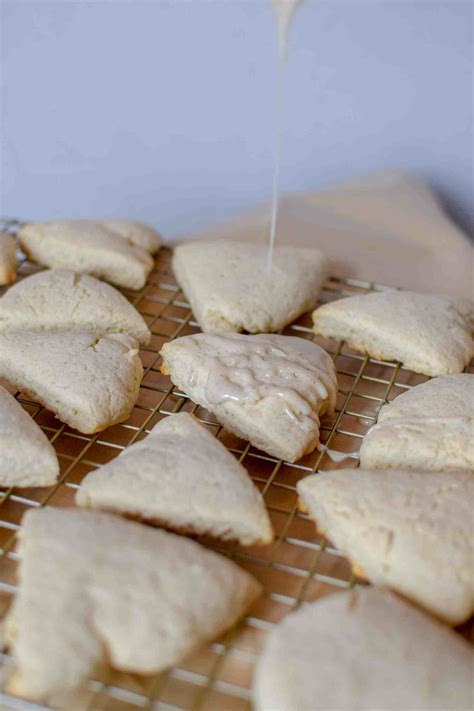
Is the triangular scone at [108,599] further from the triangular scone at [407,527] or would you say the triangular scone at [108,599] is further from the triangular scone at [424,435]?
the triangular scone at [424,435]

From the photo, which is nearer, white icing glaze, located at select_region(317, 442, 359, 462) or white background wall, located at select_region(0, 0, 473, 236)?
white icing glaze, located at select_region(317, 442, 359, 462)

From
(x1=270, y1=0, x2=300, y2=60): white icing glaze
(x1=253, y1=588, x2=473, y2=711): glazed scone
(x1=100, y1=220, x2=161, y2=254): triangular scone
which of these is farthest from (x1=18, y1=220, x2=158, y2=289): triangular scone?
(x1=253, y1=588, x2=473, y2=711): glazed scone

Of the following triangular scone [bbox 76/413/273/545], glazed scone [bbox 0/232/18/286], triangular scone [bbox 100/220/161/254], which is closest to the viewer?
triangular scone [bbox 76/413/273/545]

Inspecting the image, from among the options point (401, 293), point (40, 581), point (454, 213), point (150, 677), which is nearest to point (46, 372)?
point (40, 581)

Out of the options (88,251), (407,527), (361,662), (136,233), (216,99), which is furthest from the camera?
(216,99)

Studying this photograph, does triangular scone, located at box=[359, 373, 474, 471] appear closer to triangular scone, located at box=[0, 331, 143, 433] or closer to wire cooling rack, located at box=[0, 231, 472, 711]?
wire cooling rack, located at box=[0, 231, 472, 711]

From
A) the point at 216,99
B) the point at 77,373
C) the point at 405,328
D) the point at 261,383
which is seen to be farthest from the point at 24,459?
the point at 216,99

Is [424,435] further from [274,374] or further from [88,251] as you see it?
[88,251]

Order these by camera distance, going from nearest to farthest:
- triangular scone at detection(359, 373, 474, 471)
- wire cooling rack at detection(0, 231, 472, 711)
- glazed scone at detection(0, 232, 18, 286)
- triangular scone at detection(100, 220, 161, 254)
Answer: wire cooling rack at detection(0, 231, 472, 711) < triangular scone at detection(359, 373, 474, 471) < glazed scone at detection(0, 232, 18, 286) < triangular scone at detection(100, 220, 161, 254)
